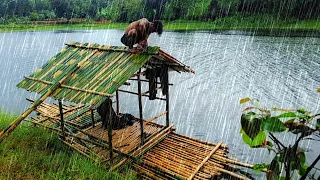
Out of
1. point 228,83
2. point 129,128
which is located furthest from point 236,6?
point 129,128

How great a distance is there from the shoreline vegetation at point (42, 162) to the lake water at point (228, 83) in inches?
278

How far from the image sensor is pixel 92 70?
27.3 feet

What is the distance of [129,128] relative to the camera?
10688 mm

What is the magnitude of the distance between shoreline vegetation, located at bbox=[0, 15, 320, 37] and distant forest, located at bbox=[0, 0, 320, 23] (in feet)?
6.40

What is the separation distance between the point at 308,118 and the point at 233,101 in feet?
53.0

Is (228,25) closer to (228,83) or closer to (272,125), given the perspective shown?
(228,83)

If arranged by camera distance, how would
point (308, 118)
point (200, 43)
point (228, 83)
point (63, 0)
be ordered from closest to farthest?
point (308, 118), point (228, 83), point (200, 43), point (63, 0)

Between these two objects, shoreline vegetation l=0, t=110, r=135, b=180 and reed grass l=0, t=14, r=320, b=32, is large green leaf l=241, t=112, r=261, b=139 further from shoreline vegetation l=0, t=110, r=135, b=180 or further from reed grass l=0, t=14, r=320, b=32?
reed grass l=0, t=14, r=320, b=32

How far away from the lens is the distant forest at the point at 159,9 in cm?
4858

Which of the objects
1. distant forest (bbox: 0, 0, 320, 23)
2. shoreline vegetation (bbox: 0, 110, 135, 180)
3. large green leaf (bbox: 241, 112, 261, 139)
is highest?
distant forest (bbox: 0, 0, 320, 23)

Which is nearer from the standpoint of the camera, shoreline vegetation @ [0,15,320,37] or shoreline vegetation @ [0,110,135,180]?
shoreline vegetation @ [0,110,135,180]

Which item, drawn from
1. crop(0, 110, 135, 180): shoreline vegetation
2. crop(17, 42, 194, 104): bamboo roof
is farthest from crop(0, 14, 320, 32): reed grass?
crop(0, 110, 135, 180): shoreline vegetation

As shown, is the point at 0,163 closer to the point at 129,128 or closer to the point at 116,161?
the point at 116,161

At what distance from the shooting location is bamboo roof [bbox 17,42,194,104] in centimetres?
732
